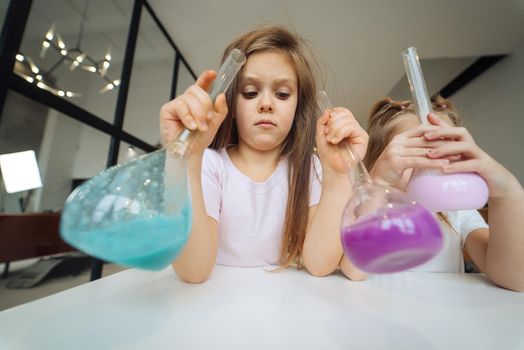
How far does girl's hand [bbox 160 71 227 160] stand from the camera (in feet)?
0.94

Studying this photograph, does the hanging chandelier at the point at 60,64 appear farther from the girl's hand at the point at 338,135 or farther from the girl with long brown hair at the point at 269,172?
the girl's hand at the point at 338,135

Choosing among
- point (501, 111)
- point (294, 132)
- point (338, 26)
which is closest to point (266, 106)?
point (294, 132)

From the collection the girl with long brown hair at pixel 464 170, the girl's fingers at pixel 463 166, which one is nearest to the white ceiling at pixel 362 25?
the girl with long brown hair at pixel 464 170

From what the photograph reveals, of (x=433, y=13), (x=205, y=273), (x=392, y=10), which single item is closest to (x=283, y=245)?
(x=205, y=273)

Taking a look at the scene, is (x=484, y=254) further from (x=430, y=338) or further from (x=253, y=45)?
(x=253, y=45)

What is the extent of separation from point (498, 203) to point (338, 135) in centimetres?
28

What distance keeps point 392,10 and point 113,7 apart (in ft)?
5.92

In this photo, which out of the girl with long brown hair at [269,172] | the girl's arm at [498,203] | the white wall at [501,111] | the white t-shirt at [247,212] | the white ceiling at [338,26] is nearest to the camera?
the girl's arm at [498,203]

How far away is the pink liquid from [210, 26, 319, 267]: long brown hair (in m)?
0.30

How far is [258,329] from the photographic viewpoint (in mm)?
243

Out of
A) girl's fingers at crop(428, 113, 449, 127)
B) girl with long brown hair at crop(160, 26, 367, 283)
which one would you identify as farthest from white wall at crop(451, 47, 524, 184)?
girl's fingers at crop(428, 113, 449, 127)

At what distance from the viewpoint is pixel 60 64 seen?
106cm

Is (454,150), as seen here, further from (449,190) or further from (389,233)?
(389,233)

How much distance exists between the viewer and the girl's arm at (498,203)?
28 centimetres
